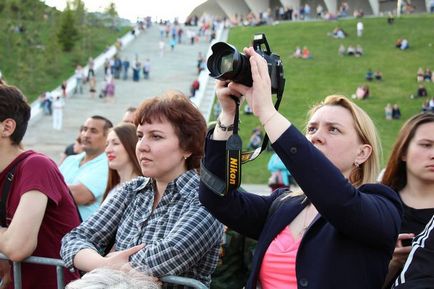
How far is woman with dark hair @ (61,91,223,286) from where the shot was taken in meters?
2.57

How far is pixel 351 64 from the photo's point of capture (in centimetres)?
3441

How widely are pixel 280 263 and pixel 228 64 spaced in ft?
2.60

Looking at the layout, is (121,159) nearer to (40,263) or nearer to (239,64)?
(40,263)

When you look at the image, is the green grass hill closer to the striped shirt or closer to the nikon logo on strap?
the nikon logo on strap

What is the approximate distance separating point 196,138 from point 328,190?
103 centimetres

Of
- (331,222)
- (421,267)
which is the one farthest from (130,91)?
(421,267)

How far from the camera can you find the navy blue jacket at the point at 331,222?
6.62 ft

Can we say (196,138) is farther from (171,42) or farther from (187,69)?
(171,42)

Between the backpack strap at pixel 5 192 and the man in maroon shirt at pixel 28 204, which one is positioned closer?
the man in maroon shirt at pixel 28 204

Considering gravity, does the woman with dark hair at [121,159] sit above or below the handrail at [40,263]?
above

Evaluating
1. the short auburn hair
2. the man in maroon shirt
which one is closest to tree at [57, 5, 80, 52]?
the man in maroon shirt

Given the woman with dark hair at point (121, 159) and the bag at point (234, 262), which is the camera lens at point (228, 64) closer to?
the bag at point (234, 262)

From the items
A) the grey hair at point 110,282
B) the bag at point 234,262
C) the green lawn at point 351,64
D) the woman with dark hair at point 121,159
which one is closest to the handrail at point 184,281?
the grey hair at point 110,282

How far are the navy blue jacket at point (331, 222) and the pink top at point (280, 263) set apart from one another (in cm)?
2
